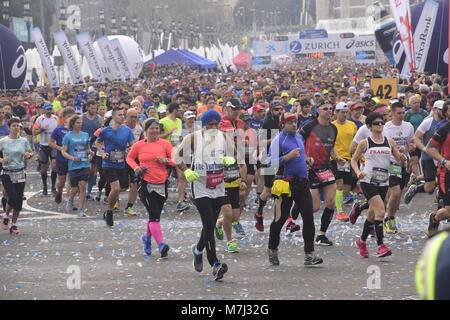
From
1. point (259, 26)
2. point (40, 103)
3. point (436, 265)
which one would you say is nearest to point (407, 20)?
point (40, 103)

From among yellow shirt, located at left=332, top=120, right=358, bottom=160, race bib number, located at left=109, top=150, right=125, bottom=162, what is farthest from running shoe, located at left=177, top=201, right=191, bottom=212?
yellow shirt, located at left=332, top=120, right=358, bottom=160

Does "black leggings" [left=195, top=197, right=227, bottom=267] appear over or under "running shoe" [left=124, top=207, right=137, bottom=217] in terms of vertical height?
over

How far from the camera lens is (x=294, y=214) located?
11492mm

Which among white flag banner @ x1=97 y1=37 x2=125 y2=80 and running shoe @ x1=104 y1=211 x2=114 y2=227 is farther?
white flag banner @ x1=97 y1=37 x2=125 y2=80

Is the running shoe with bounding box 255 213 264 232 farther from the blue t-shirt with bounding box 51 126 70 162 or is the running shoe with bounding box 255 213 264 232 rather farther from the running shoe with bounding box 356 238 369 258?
the blue t-shirt with bounding box 51 126 70 162

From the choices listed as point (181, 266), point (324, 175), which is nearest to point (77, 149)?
point (324, 175)

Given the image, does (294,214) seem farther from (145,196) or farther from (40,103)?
(40,103)

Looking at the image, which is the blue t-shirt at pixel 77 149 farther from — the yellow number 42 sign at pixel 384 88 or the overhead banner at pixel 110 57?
the overhead banner at pixel 110 57

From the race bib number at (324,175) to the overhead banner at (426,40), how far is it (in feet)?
44.8

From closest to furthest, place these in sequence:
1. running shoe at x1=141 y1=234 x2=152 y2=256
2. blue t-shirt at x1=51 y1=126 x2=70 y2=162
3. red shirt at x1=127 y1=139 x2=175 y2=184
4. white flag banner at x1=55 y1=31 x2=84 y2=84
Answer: running shoe at x1=141 y1=234 x2=152 y2=256 < red shirt at x1=127 y1=139 x2=175 y2=184 < blue t-shirt at x1=51 y1=126 x2=70 y2=162 < white flag banner at x1=55 y1=31 x2=84 y2=84

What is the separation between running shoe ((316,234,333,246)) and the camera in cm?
1067

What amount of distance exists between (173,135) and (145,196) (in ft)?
15.9

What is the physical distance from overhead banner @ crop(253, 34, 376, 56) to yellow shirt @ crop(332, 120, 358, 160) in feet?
226

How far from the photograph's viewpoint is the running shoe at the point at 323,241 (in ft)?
35.0
